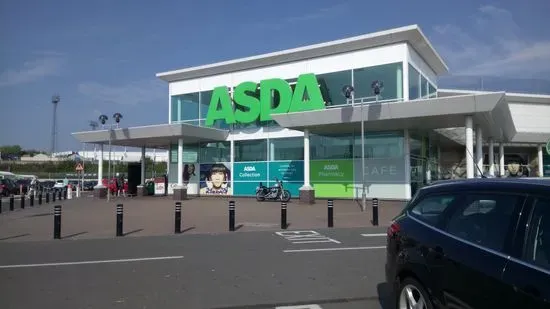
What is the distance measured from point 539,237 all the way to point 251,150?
30.8 m

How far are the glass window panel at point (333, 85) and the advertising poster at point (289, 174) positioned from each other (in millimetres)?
4391

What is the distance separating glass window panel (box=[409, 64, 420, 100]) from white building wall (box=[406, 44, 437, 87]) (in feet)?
1.08

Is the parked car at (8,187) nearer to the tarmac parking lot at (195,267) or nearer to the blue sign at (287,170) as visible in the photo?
the blue sign at (287,170)

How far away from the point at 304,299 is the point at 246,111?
28199mm

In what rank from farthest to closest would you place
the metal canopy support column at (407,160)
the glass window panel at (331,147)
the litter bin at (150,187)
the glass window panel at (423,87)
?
the litter bin at (150,187) → the glass window panel at (423,87) → the glass window panel at (331,147) → the metal canopy support column at (407,160)

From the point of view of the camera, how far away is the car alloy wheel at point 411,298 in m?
4.68

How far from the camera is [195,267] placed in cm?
919

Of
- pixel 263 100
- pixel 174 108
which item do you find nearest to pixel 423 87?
pixel 263 100

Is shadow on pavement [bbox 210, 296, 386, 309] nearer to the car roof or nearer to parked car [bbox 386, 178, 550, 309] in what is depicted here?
parked car [bbox 386, 178, 550, 309]

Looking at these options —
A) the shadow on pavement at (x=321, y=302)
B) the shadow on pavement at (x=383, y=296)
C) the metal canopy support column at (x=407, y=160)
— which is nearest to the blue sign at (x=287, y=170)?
the metal canopy support column at (x=407, y=160)

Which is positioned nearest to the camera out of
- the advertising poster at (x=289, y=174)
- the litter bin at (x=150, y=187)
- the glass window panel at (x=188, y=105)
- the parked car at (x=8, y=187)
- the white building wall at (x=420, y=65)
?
the white building wall at (x=420, y=65)

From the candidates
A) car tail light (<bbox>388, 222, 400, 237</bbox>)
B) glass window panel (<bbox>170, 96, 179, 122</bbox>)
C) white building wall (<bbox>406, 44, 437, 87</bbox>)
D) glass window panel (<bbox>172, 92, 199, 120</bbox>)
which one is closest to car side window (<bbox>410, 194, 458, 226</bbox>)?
car tail light (<bbox>388, 222, 400, 237</bbox>)

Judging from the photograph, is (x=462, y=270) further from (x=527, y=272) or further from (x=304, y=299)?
(x=304, y=299)

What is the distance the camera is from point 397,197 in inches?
1077
